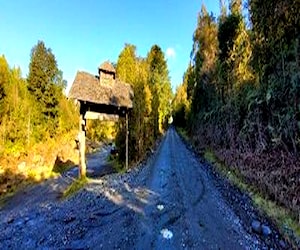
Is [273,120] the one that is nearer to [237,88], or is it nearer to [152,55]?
[237,88]

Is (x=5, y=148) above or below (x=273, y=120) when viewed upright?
below

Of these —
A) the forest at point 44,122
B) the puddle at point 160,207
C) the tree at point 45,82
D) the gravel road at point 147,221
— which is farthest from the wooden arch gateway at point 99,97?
the tree at point 45,82

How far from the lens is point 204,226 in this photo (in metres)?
7.79

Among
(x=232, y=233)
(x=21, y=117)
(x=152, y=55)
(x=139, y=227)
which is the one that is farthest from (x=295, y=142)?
(x=152, y=55)

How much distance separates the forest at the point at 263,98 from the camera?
11031mm

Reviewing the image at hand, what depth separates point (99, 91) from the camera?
18.8 metres

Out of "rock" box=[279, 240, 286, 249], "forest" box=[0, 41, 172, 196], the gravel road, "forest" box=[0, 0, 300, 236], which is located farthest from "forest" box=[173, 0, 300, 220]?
"forest" box=[0, 41, 172, 196]

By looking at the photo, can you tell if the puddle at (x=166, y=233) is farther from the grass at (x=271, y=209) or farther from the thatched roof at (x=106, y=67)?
the thatched roof at (x=106, y=67)

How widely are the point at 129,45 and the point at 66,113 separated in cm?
1144

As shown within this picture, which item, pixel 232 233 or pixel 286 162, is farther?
pixel 286 162

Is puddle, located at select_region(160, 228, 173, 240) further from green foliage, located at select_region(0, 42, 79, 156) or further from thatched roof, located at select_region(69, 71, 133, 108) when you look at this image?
green foliage, located at select_region(0, 42, 79, 156)

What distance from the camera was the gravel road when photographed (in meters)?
6.93

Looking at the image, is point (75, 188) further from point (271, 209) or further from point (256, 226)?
point (256, 226)

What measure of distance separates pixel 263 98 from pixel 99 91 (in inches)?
360
